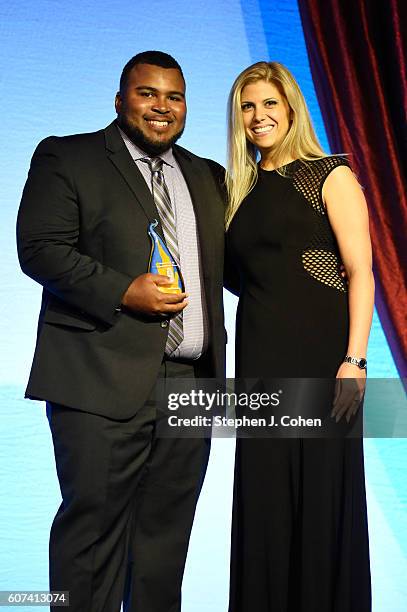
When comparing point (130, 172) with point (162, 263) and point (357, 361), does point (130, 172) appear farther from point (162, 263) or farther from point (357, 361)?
point (357, 361)

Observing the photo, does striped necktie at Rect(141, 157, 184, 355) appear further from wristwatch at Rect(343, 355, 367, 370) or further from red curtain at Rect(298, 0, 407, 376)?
red curtain at Rect(298, 0, 407, 376)

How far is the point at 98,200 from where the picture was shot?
191 cm

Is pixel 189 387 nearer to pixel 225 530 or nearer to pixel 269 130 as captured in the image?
pixel 269 130

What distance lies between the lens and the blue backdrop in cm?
262

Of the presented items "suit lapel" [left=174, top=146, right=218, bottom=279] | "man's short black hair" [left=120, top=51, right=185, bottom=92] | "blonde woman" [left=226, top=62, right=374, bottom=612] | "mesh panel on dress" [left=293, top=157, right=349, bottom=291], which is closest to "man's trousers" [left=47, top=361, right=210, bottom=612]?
"blonde woman" [left=226, top=62, right=374, bottom=612]

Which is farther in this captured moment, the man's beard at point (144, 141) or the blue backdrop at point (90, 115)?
the blue backdrop at point (90, 115)

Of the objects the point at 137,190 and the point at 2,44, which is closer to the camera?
the point at 137,190

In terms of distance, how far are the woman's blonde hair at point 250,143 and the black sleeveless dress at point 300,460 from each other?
0.24ft

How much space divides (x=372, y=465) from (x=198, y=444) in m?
0.94

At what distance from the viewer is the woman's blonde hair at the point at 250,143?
2.05 m

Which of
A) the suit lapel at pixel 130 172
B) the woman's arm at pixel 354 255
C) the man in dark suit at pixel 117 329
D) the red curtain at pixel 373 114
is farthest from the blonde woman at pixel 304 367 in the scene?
the red curtain at pixel 373 114

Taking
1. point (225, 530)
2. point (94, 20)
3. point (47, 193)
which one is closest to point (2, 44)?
point (94, 20)

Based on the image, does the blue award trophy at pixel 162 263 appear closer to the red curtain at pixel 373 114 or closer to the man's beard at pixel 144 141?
the man's beard at pixel 144 141

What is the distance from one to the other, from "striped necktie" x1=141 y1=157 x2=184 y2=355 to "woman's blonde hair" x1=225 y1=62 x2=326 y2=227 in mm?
167
